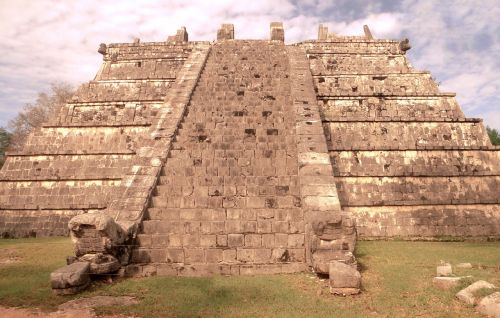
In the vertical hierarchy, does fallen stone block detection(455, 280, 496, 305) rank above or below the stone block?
below

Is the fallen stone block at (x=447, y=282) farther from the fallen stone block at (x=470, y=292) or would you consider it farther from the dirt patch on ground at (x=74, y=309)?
the dirt patch on ground at (x=74, y=309)

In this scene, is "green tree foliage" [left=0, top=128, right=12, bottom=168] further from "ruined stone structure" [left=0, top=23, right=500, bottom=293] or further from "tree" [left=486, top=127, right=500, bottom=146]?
"tree" [left=486, top=127, right=500, bottom=146]

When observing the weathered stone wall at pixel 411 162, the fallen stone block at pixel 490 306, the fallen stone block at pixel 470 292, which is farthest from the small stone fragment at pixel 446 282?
the weathered stone wall at pixel 411 162

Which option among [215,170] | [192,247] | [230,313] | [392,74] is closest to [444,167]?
[392,74]

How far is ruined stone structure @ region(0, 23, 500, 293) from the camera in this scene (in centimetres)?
759

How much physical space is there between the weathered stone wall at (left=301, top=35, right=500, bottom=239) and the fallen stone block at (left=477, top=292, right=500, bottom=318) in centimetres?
583

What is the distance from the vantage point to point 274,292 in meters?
6.07

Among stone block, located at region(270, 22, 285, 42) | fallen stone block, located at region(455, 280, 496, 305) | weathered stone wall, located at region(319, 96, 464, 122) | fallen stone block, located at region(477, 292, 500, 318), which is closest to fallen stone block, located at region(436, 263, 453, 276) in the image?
fallen stone block, located at region(455, 280, 496, 305)

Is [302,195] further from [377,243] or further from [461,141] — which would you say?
[461,141]

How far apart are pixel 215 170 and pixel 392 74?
9.99m

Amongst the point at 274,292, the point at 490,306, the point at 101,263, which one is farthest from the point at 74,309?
the point at 490,306

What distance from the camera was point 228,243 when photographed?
7.86 m

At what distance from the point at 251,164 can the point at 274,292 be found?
491cm

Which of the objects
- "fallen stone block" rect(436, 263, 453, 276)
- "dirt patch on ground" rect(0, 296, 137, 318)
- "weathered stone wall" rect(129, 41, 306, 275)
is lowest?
"dirt patch on ground" rect(0, 296, 137, 318)
